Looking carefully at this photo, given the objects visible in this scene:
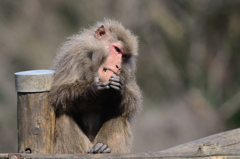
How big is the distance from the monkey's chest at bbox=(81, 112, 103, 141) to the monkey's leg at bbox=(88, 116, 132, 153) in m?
0.20

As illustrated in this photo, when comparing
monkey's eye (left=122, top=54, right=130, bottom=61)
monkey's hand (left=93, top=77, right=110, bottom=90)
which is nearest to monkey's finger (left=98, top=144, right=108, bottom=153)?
monkey's hand (left=93, top=77, right=110, bottom=90)

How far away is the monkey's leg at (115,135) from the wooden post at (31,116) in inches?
24.2

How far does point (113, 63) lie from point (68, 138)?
3.02 feet

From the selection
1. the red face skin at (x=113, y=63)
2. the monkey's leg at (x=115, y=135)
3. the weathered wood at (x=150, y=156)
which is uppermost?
the red face skin at (x=113, y=63)

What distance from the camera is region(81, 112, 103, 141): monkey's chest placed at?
4926 millimetres

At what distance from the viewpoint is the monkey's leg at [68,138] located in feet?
15.0

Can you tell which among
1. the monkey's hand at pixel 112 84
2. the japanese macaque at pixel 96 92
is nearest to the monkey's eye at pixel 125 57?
the japanese macaque at pixel 96 92

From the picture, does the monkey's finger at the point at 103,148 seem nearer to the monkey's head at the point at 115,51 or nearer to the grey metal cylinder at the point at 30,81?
the monkey's head at the point at 115,51

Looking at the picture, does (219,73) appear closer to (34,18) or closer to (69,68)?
(34,18)

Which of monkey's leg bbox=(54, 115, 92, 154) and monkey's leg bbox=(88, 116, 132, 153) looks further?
monkey's leg bbox=(88, 116, 132, 153)

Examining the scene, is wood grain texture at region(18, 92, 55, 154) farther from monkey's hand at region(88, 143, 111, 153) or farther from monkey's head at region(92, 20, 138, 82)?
monkey's head at region(92, 20, 138, 82)

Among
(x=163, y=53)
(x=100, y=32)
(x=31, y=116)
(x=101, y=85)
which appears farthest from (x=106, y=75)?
(x=163, y=53)

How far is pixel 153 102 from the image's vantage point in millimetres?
11648

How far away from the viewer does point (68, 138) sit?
462 cm
